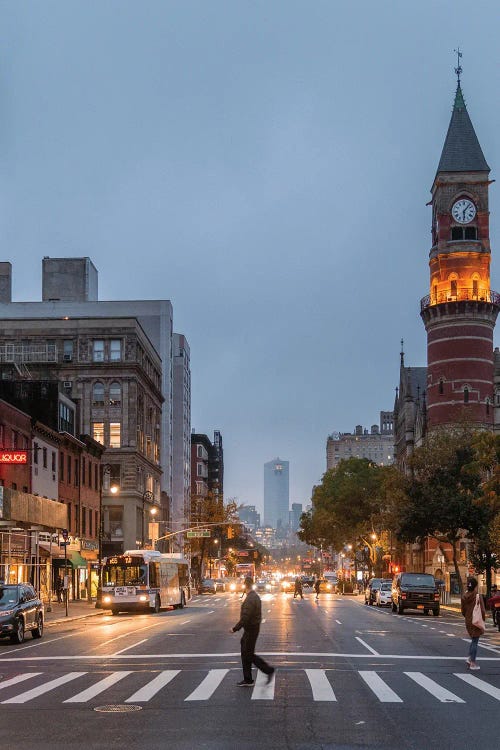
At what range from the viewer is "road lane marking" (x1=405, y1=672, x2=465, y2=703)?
16.6 metres

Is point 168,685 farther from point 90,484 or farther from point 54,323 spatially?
point 54,323

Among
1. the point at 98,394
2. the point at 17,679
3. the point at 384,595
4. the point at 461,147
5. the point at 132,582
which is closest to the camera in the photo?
the point at 17,679

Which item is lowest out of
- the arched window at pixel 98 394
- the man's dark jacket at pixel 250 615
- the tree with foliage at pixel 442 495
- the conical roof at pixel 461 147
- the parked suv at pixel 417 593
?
the parked suv at pixel 417 593

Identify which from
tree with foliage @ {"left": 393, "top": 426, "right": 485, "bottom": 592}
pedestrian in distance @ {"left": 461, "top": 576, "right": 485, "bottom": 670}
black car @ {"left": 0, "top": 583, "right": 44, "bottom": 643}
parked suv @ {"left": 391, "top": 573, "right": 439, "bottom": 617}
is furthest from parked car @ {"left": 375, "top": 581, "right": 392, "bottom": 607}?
pedestrian in distance @ {"left": 461, "top": 576, "right": 485, "bottom": 670}

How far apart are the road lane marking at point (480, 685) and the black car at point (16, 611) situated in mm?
14020

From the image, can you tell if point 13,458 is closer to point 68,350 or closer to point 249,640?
point 249,640

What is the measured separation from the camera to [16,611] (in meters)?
29.9

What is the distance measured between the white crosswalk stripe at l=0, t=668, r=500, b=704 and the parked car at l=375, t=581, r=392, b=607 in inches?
1703

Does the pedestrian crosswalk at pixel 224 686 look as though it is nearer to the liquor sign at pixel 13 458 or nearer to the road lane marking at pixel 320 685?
the road lane marking at pixel 320 685

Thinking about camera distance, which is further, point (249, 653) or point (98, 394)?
point (98, 394)

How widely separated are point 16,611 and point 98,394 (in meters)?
64.1

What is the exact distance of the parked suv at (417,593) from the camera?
51000 mm

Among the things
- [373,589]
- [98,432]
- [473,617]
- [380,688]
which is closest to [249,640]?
[380,688]

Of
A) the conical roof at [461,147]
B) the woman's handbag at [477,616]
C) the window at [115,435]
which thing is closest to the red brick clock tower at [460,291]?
the conical roof at [461,147]
